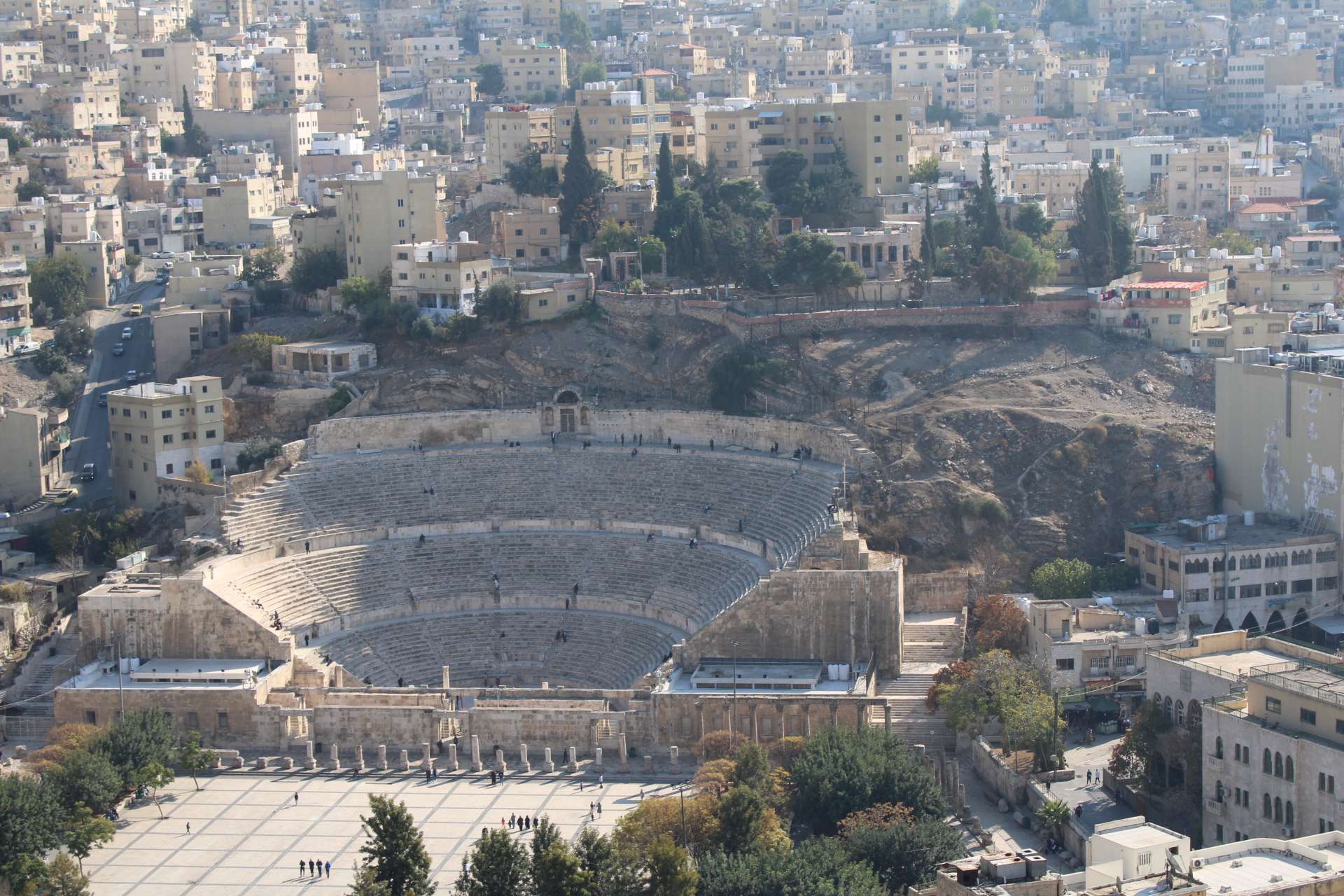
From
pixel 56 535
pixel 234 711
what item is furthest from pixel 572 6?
pixel 234 711

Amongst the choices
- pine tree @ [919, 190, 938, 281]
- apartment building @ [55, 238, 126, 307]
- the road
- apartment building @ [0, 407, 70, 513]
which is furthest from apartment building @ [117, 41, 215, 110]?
pine tree @ [919, 190, 938, 281]

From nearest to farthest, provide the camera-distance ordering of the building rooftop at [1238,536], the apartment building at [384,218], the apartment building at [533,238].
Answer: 1. the building rooftop at [1238,536]
2. the apartment building at [384,218]
3. the apartment building at [533,238]

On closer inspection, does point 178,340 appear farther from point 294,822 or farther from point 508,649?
point 294,822

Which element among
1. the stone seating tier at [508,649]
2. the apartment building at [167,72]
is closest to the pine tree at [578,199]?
the stone seating tier at [508,649]

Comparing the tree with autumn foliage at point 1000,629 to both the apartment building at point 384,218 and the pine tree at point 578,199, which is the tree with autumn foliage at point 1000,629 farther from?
the apartment building at point 384,218

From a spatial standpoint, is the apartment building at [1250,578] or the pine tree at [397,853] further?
the apartment building at [1250,578]

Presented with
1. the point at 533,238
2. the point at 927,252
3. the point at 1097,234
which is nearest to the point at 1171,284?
the point at 1097,234

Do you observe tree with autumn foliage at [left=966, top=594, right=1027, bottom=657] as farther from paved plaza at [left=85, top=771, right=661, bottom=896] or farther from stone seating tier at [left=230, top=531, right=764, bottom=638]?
paved plaza at [left=85, top=771, right=661, bottom=896]
